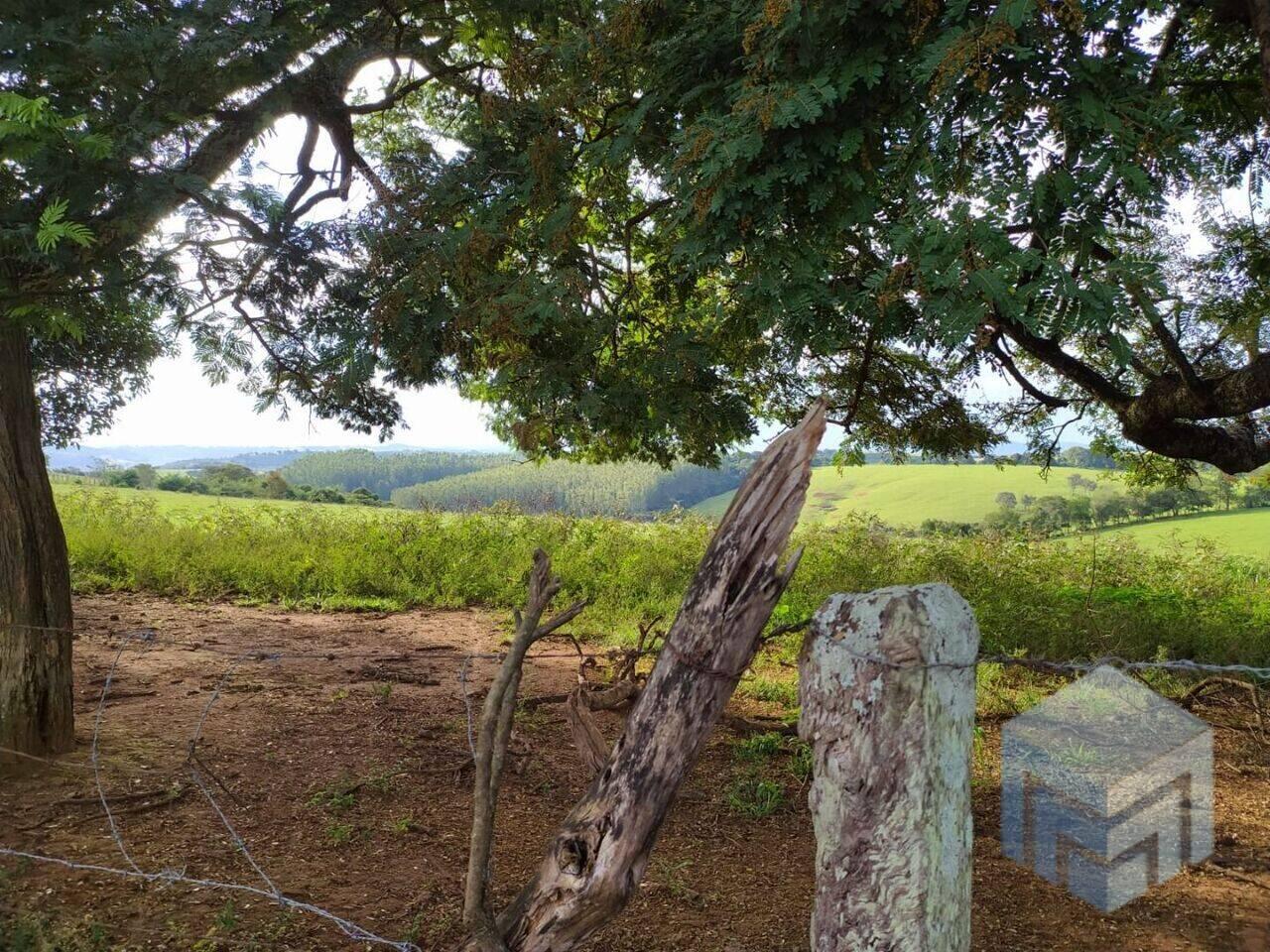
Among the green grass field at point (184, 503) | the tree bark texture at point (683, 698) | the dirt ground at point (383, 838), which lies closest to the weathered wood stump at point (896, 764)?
the tree bark texture at point (683, 698)

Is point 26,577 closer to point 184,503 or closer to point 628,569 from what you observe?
point 628,569

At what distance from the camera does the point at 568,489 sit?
1427cm

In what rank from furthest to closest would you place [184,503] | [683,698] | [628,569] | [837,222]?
[184,503], [628,569], [837,222], [683,698]

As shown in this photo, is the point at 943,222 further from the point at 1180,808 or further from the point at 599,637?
the point at 599,637

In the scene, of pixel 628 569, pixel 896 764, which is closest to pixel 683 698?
pixel 896 764

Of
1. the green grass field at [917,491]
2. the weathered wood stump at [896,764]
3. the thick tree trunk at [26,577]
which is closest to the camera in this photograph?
the weathered wood stump at [896,764]

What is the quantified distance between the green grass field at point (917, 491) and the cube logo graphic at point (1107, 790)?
18.9 ft

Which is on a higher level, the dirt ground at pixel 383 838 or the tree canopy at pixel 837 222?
the tree canopy at pixel 837 222

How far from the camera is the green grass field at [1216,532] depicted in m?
10.8

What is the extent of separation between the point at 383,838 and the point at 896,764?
2.90 metres

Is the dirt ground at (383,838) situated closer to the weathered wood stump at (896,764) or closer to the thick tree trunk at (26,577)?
the thick tree trunk at (26,577)

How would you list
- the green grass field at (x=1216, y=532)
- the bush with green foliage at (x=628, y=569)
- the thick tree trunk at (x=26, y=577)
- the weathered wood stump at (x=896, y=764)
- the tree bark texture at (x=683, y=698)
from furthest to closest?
1. the green grass field at (x=1216, y=532)
2. the bush with green foliage at (x=628, y=569)
3. the thick tree trunk at (x=26, y=577)
4. the tree bark texture at (x=683, y=698)
5. the weathered wood stump at (x=896, y=764)

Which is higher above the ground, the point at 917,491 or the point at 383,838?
the point at 917,491

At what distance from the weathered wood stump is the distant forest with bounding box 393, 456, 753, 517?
8.50 m
